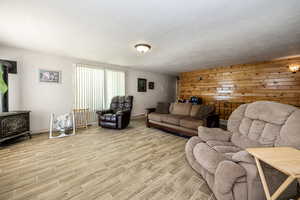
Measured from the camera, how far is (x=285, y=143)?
1316 mm

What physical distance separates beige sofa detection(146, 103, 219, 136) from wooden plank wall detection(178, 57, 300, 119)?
225cm

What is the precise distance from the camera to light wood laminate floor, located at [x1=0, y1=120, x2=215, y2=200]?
1.43m

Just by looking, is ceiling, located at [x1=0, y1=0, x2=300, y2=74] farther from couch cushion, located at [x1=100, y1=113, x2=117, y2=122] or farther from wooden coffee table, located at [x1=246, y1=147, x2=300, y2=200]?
couch cushion, located at [x1=100, y1=113, x2=117, y2=122]

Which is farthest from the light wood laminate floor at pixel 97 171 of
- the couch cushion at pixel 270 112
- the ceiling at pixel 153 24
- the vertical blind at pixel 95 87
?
the ceiling at pixel 153 24

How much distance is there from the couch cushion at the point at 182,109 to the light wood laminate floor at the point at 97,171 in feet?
4.09

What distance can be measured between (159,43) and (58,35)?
2.04 m

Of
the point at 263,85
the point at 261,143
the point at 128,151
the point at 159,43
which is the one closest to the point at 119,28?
the point at 159,43

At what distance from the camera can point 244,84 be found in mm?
4680

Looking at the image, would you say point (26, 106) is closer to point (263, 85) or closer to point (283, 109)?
point (283, 109)

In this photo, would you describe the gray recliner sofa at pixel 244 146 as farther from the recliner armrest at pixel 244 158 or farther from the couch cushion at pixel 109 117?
the couch cushion at pixel 109 117

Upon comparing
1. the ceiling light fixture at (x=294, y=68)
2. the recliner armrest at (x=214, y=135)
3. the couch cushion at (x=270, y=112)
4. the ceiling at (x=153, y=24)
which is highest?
the ceiling at (x=153, y=24)

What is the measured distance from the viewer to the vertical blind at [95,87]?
4133 millimetres

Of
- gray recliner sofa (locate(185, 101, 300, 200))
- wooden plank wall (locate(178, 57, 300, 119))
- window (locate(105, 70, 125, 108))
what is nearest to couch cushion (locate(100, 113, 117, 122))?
window (locate(105, 70, 125, 108))

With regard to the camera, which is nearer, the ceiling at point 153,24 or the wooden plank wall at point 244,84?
the ceiling at point 153,24
